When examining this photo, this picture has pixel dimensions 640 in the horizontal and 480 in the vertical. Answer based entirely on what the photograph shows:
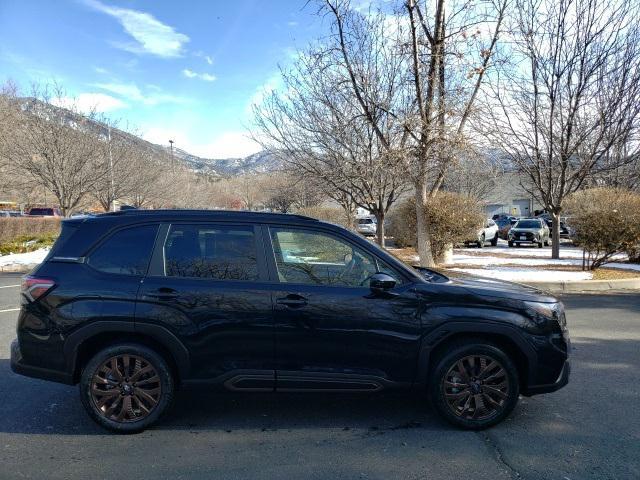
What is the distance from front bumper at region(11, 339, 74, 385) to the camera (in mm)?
3693

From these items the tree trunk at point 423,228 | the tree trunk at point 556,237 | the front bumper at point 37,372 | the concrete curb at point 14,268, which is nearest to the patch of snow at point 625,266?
the tree trunk at point 556,237

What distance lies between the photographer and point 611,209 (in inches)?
499

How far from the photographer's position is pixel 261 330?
143 inches

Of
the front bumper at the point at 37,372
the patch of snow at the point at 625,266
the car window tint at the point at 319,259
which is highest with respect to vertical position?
the car window tint at the point at 319,259

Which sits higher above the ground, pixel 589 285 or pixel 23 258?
pixel 23 258

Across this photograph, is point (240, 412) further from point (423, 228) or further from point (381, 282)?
point (423, 228)

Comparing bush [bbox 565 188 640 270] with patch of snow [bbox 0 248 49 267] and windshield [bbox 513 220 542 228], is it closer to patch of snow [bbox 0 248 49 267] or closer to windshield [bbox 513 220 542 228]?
windshield [bbox 513 220 542 228]

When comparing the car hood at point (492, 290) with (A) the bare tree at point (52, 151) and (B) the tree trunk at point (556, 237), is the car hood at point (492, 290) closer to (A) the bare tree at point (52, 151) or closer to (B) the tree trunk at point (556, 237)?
(B) the tree trunk at point (556, 237)

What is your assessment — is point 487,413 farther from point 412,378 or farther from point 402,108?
point 402,108

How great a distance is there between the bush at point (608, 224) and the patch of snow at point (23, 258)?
1637cm

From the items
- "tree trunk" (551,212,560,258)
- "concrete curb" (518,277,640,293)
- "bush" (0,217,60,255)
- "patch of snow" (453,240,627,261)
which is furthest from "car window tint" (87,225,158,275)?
"bush" (0,217,60,255)

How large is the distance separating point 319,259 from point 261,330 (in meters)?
0.76

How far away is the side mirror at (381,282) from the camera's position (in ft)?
11.9

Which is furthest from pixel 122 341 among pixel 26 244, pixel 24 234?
pixel 24 234
